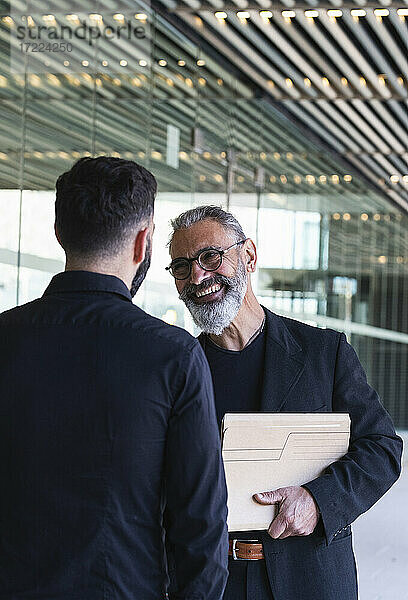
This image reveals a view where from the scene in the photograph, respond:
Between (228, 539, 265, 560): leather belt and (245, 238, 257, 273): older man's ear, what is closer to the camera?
(228, 539, 265, 560): leather belt

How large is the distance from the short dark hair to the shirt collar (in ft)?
0.13

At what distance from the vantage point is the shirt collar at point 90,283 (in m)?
1.70

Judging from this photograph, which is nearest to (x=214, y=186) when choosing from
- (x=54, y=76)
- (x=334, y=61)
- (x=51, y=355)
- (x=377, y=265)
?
(x=334, y=61)

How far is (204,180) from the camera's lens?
11.0 m

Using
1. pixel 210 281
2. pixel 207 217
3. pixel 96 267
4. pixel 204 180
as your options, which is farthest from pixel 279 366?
pixel 204 180

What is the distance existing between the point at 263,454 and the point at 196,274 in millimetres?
522

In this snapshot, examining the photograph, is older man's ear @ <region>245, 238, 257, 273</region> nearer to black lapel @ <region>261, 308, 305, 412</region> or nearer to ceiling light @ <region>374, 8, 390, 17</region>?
black lapel @ <region>261, 308, 305, 412</region>

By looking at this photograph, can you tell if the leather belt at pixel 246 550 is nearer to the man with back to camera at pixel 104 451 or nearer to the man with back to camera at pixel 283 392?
the man with back to camera at pixel 283 392

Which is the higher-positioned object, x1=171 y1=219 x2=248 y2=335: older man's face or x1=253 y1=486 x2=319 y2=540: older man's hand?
x1=171 y1=219 x2=248 y2=335: older man's face

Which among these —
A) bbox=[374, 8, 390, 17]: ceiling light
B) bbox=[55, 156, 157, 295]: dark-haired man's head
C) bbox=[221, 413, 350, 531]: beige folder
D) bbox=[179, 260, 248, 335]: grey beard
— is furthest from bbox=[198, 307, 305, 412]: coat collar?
bbox=[374, 8, 390, 17]: ceiling light

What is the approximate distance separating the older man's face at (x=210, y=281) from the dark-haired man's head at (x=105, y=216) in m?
0.71

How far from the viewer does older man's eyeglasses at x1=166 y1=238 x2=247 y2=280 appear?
2.45m

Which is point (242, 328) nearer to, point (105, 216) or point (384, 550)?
point (105, 216)

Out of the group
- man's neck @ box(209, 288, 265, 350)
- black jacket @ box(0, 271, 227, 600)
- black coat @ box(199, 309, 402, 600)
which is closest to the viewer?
black jacket @ box(0, 271, 227, 600)
